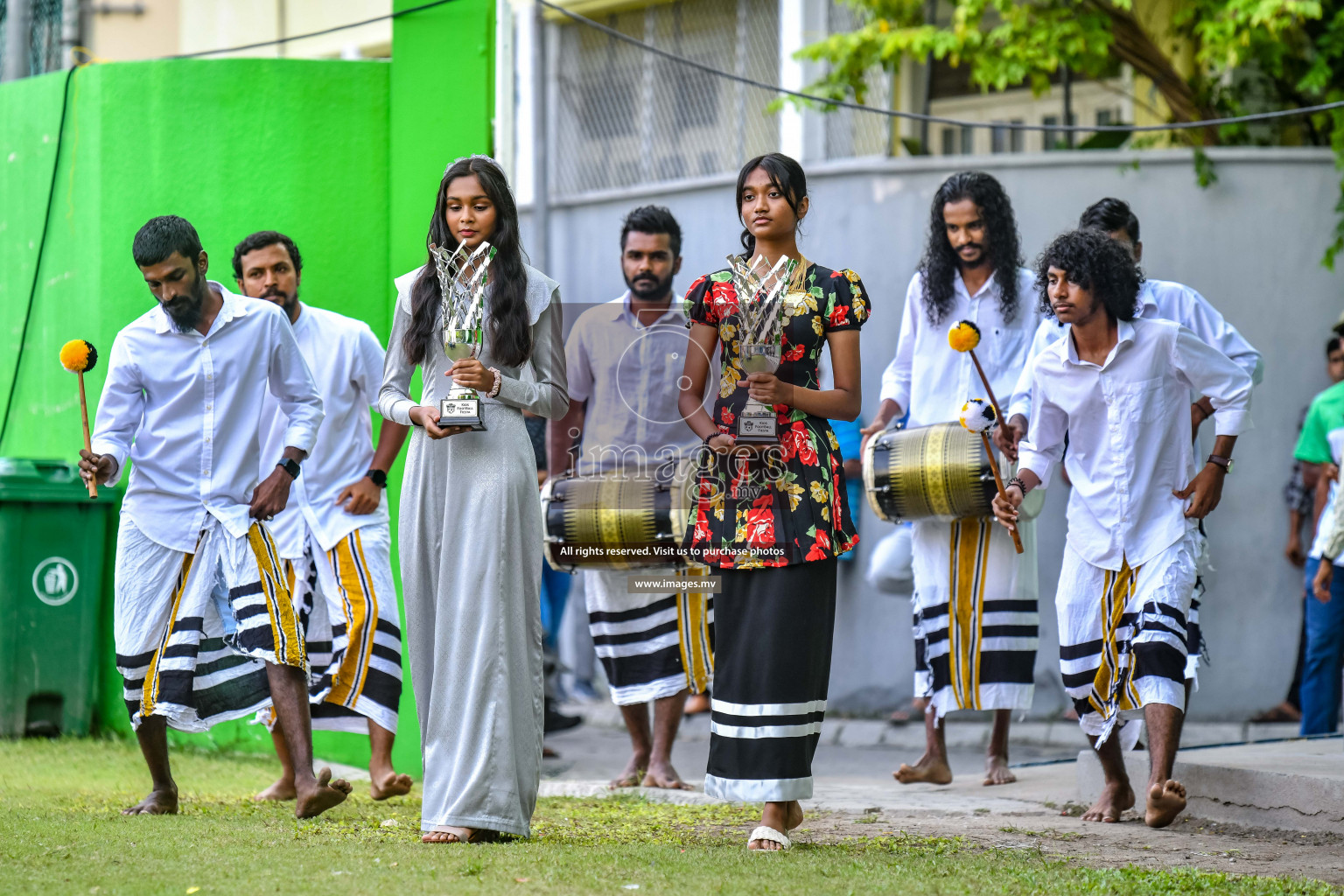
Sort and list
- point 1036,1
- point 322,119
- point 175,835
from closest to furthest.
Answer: point 175,835 < point 322,119 < point 1036,1

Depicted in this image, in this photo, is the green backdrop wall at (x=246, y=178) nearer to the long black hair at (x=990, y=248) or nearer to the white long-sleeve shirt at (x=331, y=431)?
the white long-sleeve shirt at (x=331, y=431)

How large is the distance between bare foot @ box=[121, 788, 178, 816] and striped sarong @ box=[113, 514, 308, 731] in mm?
230

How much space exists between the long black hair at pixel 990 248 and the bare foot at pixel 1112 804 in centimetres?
205

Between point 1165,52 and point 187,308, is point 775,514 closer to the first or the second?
point 187,308

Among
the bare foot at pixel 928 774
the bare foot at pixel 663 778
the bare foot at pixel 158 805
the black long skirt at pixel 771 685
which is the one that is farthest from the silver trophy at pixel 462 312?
the bare foot at pixel 928 774

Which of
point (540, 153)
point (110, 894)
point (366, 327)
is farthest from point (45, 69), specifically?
point (110, 894)

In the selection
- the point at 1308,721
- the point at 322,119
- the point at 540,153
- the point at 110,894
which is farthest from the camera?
the point at 540,153

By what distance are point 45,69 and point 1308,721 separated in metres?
10.5

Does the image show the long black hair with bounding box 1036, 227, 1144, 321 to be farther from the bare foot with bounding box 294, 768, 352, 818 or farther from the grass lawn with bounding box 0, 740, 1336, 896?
the bare foot with bounding box 294, 768, 352, 818

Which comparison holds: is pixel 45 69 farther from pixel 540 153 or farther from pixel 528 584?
pixel 528 584

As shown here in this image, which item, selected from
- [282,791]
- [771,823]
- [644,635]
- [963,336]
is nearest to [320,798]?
[282,791]

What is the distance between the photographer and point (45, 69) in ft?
41.4

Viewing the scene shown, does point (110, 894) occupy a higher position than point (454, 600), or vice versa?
point (454, 600)

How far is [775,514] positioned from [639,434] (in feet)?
7.07
